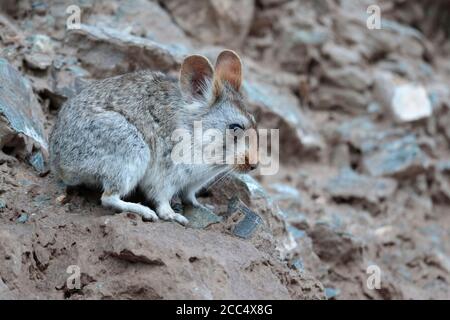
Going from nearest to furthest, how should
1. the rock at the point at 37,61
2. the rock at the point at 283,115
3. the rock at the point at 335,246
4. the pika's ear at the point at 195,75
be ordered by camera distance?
the pika's ear at the point at 195,75
the rock at the point at 37,61
the rock at the point at 335,246
the rock at the point at 283,115

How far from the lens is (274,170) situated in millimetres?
11156

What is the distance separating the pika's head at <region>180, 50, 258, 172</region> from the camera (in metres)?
7.10

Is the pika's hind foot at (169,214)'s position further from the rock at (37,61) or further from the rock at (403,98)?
the rock at (403,98)

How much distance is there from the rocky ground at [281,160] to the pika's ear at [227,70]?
1.20 metres

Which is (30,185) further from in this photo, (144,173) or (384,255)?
(384,255)

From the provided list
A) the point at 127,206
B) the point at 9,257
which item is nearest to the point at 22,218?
the point at 9,257

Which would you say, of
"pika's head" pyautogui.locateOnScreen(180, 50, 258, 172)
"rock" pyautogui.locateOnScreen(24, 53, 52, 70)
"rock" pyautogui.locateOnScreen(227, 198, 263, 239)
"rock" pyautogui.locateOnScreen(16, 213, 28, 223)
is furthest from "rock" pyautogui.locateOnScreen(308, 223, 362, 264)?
"rock" pyautogui.locateOnScreen(16, 213, 28, 223)

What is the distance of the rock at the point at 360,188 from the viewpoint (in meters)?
11.3

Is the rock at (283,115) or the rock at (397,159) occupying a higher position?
the rock at (283,115)

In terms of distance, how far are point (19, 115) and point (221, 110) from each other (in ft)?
7.50

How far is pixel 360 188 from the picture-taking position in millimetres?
11492

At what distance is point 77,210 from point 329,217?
4.71 m

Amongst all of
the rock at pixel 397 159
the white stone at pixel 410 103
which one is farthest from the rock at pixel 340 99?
the rock at pixel 397 159

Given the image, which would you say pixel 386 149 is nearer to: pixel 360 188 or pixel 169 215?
pixel 360 188
